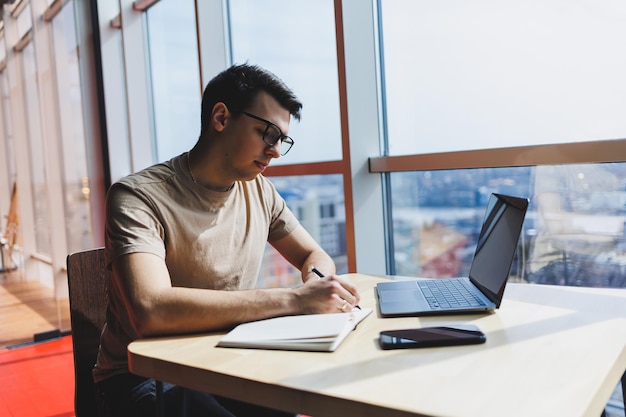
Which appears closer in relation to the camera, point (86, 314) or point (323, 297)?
point (323, 297)

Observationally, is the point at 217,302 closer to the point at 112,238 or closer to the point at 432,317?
the point at 112,238

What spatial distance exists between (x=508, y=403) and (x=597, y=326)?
46cm

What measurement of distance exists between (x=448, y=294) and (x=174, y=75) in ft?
10.8

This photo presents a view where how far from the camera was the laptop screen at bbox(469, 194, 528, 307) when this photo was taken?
3.96 ft

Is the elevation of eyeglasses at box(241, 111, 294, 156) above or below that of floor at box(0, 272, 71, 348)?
above

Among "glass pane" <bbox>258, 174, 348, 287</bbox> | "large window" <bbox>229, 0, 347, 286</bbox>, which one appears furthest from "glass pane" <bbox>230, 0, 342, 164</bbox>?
"glass pane" <bbox>258, 174, 348, 287</bbox>

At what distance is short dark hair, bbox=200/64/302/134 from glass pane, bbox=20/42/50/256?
2.81m

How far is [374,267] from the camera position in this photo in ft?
8.41

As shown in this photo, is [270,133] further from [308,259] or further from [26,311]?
[26,311]

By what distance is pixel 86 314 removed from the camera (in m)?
1.52

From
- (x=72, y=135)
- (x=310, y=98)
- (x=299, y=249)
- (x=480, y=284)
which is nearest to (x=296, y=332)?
(x=480, y=284)

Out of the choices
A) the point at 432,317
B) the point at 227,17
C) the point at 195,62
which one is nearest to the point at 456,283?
the point at 432,317

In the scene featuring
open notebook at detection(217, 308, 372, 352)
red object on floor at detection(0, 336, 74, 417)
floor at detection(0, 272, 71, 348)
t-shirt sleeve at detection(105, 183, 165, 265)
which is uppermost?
t-shirt sleeve at detection(105, 183, 165, 265)

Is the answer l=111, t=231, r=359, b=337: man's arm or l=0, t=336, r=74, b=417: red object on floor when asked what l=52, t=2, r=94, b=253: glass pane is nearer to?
l=0, t=336, r=74, b=417: red object on floor
